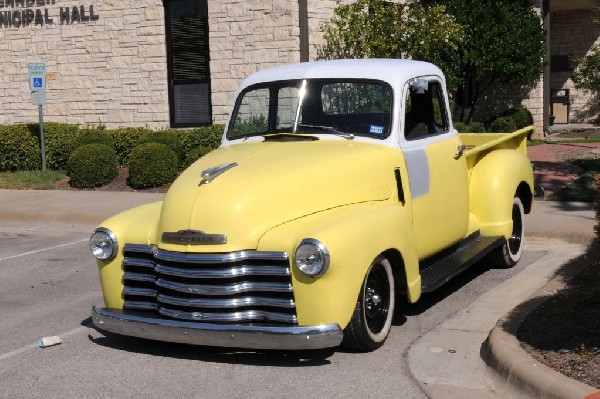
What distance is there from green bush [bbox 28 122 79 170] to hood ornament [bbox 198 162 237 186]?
11372 mm

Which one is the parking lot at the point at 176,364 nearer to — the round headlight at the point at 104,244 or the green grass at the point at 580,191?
the round headlight at the point at 104,244

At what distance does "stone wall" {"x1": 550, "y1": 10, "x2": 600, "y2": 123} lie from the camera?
25.4 meters

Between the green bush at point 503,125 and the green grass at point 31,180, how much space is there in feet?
30.4

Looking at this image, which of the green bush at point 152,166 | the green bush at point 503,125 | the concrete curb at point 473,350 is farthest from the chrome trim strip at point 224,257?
the green bush at point 503,125

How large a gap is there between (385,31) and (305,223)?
11.6 m

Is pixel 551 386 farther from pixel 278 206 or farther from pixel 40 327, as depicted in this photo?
pixel 40 327

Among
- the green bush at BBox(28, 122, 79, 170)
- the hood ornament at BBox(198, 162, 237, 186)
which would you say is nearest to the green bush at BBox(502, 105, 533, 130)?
the green bush at BBox(28, 122, 79, 170)

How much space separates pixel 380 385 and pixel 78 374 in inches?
78.1

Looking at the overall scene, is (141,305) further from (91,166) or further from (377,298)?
(91,166)

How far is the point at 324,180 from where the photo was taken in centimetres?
637

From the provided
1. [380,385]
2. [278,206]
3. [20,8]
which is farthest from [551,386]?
[20,8]

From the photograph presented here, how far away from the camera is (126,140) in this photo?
17.0 meters

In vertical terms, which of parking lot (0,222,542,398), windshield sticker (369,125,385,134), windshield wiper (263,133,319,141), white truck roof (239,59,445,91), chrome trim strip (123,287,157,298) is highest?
white truck roof (239,59,445,91)

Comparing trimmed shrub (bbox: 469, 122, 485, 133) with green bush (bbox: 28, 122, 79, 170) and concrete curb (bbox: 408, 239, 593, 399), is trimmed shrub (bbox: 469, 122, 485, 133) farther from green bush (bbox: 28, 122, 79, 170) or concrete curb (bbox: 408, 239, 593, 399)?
concrete curb (bbox: 408, 239, 593, 399)
